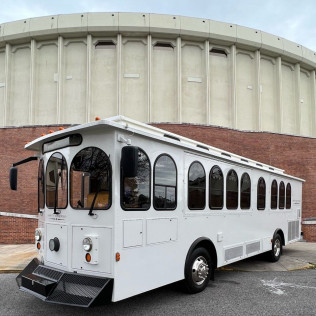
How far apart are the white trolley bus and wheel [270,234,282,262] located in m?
2.92

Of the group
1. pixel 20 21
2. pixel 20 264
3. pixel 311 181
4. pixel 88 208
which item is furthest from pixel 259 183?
pixel 20 21

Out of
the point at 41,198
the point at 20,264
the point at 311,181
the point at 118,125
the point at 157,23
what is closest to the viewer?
the point at 118,125

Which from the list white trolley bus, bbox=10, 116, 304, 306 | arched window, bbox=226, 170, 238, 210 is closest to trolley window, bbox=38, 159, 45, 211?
white trolley bus, bbox=10, 116, 304, 306

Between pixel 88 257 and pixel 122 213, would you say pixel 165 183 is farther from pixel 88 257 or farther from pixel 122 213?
pixel 88 257

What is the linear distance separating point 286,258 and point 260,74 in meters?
16.3

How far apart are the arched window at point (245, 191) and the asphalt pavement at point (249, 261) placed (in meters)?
1.71

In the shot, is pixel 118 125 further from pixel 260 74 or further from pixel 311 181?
pixel 260 74

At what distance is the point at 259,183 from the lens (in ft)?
27.0

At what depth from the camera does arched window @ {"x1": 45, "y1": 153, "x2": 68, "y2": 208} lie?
4.92 meters

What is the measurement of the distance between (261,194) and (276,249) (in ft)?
6.41

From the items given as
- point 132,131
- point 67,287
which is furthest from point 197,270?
point 132,131

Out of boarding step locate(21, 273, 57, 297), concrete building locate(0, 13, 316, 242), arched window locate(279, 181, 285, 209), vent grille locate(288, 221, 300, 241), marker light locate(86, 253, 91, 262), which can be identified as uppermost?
concrete building locate(0, 13, 316, 242)

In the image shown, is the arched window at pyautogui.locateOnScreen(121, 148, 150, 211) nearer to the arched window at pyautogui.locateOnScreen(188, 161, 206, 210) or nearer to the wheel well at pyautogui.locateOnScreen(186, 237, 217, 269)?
the arched window at pyautogui.locateOnScreen(188, 161, 206, 210)

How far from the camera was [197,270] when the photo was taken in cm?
570
